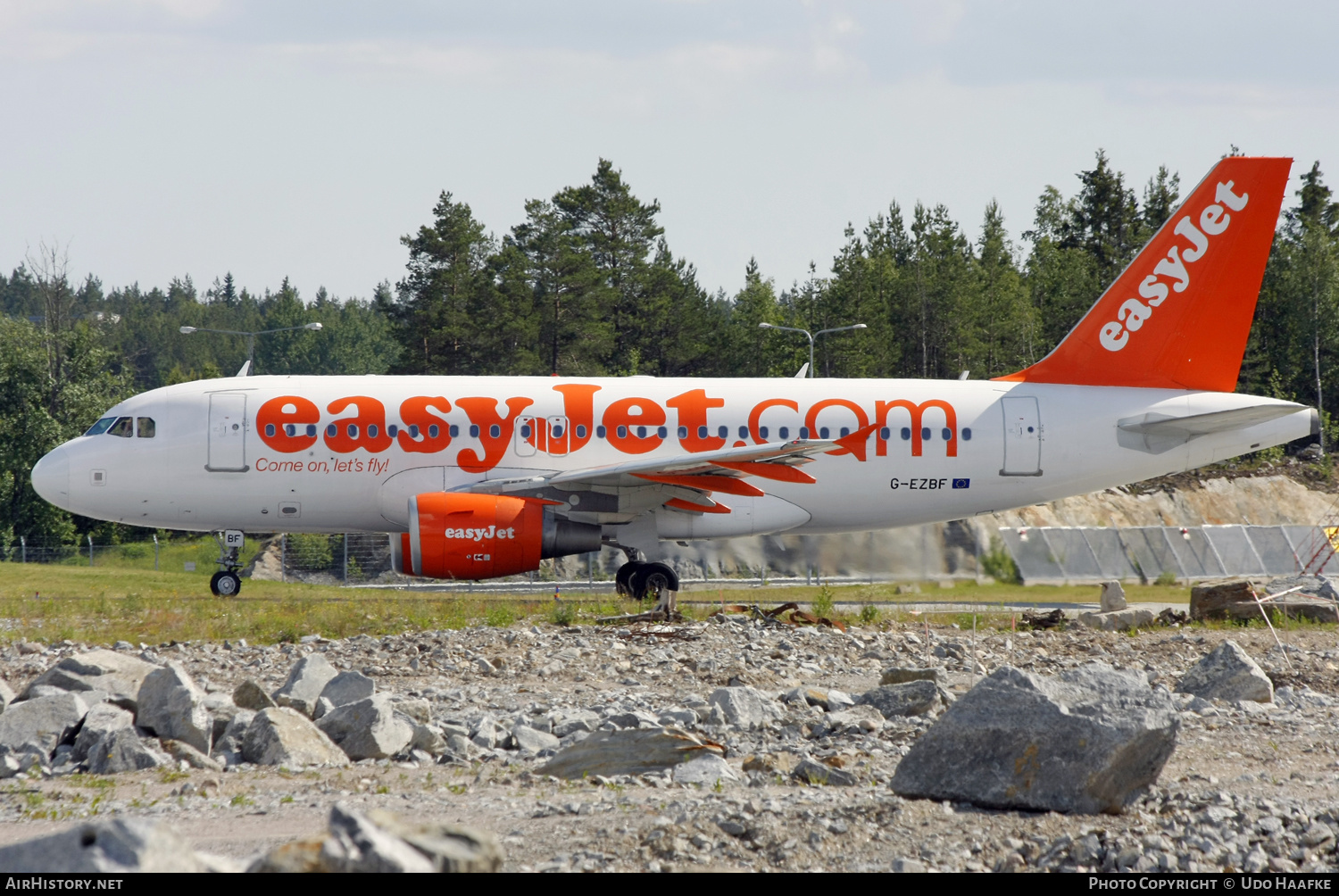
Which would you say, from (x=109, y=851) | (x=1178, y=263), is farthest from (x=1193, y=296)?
(x=109, y=851)

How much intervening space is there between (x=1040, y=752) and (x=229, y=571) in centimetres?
1673

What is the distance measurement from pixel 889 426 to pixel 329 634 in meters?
10.4

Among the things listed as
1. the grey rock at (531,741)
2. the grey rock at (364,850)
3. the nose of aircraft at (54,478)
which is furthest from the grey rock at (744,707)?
the nose of aircraft at (54,478)

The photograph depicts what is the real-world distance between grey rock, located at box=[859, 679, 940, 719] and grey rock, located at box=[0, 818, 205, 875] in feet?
22.1

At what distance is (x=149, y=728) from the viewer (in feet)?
29.7

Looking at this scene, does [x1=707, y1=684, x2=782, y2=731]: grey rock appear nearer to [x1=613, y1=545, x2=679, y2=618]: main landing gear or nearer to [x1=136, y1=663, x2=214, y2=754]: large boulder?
[x1=136, y1=663, x2=214, y2=754]: large boulder

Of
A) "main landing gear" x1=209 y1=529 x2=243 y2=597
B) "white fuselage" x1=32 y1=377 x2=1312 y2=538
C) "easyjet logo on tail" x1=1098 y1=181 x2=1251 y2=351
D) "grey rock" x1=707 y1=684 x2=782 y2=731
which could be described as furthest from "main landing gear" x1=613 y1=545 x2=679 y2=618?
"grey rock" x1=707 y1=684 x2=782 y2=731

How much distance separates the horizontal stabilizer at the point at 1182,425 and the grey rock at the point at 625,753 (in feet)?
51.9

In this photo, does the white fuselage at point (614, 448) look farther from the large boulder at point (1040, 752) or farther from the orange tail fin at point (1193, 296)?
the large boulder at point (1040, 752)

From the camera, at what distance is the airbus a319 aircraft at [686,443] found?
1989 cm

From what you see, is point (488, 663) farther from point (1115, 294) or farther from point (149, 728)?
point (1115, 294)

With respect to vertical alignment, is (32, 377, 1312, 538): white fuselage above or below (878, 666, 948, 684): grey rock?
above

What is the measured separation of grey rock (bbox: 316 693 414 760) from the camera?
8758 millimetres

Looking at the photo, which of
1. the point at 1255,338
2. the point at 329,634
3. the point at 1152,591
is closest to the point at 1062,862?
the point at 329,634
